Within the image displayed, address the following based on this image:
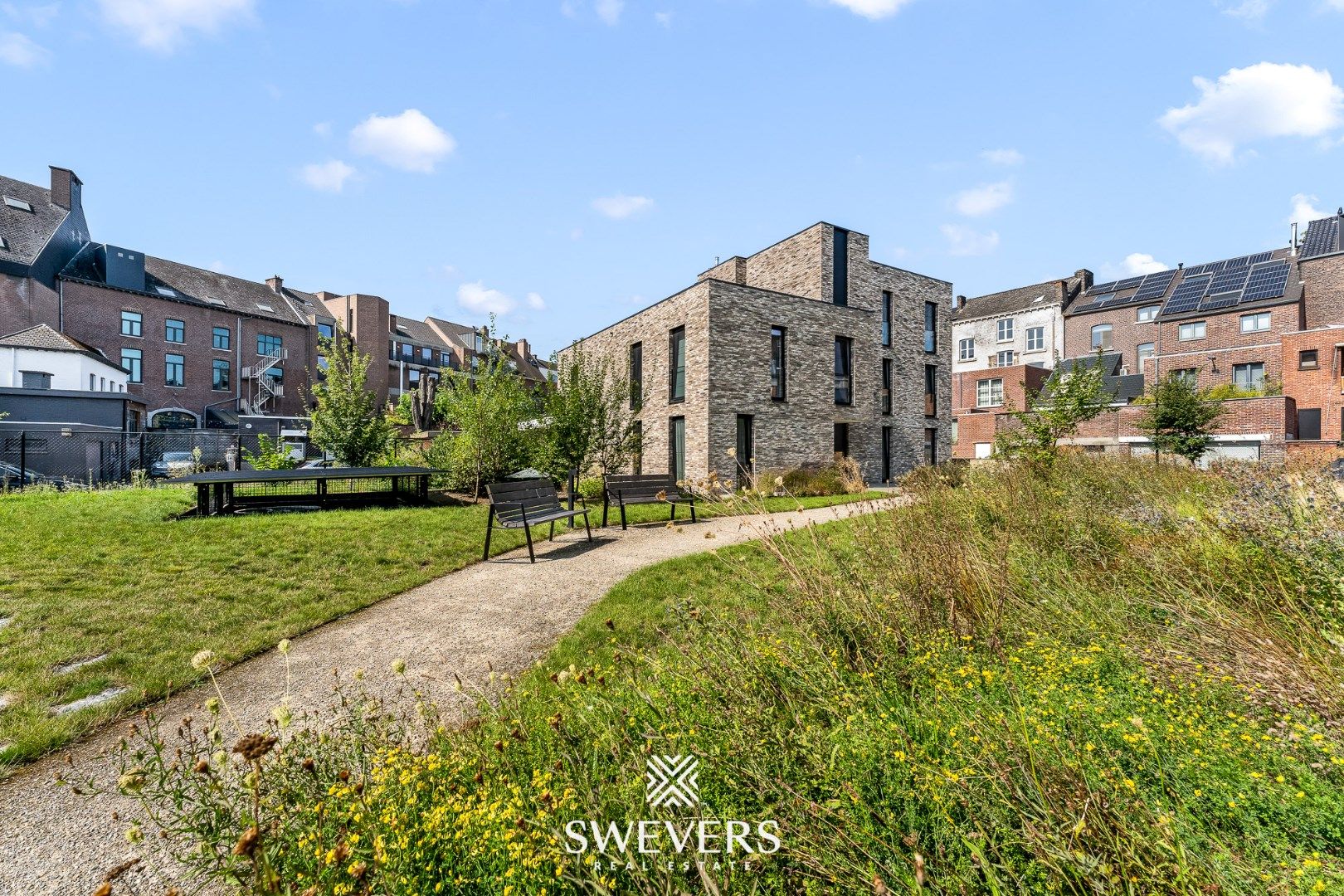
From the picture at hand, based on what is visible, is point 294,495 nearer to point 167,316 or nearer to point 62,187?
point 167,316

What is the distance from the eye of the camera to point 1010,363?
46125mm

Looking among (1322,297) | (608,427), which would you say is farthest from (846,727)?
(1322,297)

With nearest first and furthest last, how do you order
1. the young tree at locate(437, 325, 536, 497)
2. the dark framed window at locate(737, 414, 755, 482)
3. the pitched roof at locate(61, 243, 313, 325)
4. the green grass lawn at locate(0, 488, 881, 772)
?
the green grass lawn at locate(0, 488, 881, 772), the young tree at locate(437, 325, 536, 497), the dark framed window at locate(737, 414, 755, 482), the pitched roof at locate(61, 243, 313, 325)

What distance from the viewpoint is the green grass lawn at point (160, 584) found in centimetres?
385

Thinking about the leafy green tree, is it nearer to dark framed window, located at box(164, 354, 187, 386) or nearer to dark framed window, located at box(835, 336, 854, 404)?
dark framed window, located at box(835, 336, 854, 404)

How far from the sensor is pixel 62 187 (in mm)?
34688

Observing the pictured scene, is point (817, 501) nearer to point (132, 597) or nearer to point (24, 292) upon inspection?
point (132, 597)

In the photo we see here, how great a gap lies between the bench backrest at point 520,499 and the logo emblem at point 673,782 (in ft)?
19.1

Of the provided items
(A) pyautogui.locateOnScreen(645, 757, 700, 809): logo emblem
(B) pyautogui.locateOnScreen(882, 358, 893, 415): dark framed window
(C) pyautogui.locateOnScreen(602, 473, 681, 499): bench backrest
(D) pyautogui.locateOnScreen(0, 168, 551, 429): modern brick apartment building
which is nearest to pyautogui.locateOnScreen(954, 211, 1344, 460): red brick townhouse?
(B) pyautogui.locateOnScreen(882, 358, 893, 415): dark framed window

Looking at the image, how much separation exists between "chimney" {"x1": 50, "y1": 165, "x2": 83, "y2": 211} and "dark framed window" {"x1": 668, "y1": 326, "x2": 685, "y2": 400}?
4195 cm

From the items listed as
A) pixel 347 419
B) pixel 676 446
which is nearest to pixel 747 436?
pixel 676 446

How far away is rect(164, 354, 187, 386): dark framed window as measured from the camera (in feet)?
119

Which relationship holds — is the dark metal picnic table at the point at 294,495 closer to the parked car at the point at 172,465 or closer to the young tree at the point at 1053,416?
the parked car at the point at 172,465

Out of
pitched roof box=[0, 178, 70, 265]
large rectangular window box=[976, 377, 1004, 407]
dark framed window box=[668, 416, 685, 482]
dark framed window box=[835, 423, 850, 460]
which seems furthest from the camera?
large rectangular window box=[976, 377, 1004, 407]
